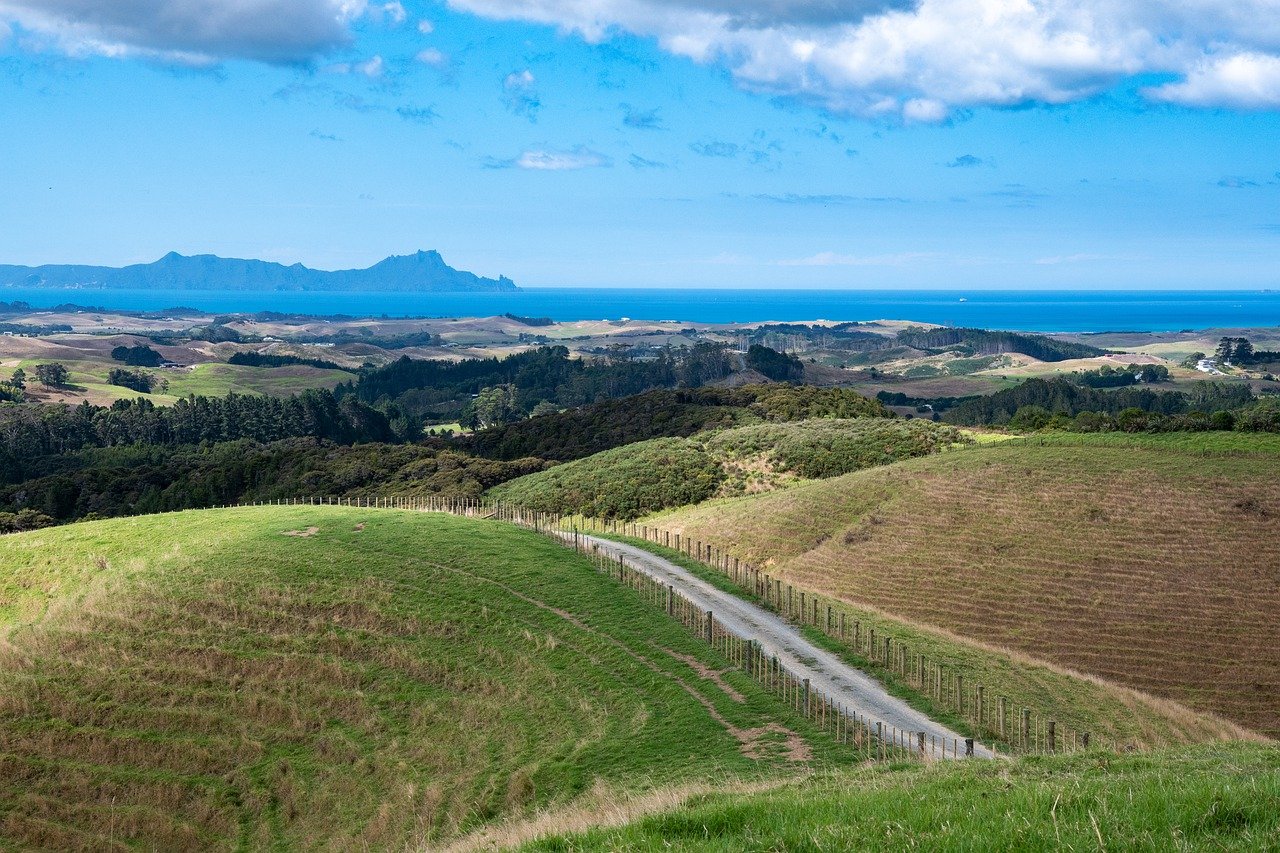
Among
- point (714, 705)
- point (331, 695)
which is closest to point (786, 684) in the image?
point (714, 705)

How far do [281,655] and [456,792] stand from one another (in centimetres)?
918

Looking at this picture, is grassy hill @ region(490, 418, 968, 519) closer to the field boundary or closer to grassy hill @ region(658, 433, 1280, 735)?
grassy hill @ region(658, 433, 1280, 735)

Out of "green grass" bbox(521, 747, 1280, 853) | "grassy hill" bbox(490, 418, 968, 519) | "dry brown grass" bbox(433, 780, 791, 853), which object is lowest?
"grassy hill" bbox(490, 418, 968, 519)

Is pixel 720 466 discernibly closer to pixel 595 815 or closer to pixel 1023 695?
pixel 1023 695

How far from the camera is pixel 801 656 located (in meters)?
30.6

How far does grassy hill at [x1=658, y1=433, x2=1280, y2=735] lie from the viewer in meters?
38.8

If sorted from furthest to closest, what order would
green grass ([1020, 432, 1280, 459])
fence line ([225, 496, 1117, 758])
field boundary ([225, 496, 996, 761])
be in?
green grass ([1020, 432, 1280, 459]), fence line ([225, 496, 1117, 758]), field boundary ([225, 496, 996, 761])

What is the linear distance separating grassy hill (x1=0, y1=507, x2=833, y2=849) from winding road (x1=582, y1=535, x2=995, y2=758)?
224cm

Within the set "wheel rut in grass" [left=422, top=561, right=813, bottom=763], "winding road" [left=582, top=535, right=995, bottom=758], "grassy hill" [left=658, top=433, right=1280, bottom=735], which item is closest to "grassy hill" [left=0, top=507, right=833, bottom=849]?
"wheel rut in grass" [left=422, top=561, right=813, bottom=763]

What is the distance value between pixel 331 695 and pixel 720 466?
1962 inches

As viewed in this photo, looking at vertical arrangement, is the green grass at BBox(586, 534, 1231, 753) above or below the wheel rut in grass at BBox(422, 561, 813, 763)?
below

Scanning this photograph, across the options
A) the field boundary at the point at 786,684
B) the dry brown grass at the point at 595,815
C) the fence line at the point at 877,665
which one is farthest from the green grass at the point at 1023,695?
the dry brown grass at the point at 595,815

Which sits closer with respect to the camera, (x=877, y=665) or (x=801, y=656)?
(x=877, y=665)

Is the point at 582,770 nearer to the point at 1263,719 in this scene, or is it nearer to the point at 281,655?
the point at 281,655
